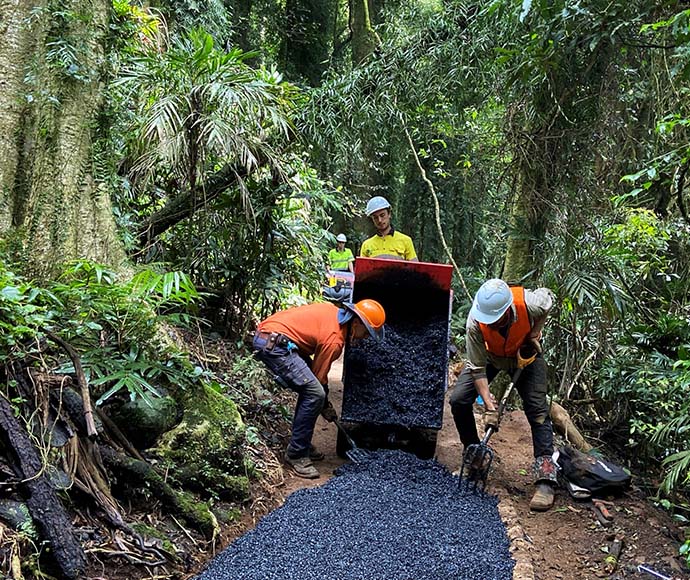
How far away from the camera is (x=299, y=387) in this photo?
372cm

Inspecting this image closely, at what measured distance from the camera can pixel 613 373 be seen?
16.1 feet

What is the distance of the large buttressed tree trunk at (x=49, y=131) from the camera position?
302 cm

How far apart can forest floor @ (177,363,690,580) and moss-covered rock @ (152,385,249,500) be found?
222mm

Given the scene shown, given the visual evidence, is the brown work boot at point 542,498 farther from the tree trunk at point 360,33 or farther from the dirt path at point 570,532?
the tree trunk at point 360,33

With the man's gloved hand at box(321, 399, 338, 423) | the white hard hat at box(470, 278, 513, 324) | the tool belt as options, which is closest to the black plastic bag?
the white hard hat at box(470, 278, 513, 324)

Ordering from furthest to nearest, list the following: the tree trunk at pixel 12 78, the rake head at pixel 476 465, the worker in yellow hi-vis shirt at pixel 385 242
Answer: the worker in yellow hi-vis shirt at pixel 385 242
the rake head at pixel 476 465
the tree trunk at pixel 12 78

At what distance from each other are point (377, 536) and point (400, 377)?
1474 mm

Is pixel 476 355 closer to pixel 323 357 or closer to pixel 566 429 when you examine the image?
pixel 323 357

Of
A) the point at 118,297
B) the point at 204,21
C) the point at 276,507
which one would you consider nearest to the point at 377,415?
the point at 276,507

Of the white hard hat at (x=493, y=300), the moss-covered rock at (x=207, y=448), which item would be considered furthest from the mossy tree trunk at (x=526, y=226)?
the moss-covered rock at (x=207, y=448)

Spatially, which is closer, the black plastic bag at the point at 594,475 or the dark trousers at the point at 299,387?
the black plastic bag at the point at 594,475

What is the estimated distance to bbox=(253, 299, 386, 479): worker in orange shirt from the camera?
12.2 feet

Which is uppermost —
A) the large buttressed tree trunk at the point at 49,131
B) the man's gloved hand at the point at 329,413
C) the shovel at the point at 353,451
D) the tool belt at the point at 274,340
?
the large buttressed tree trunk at the point at 49,131

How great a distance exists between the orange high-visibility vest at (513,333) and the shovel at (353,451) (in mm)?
1057
